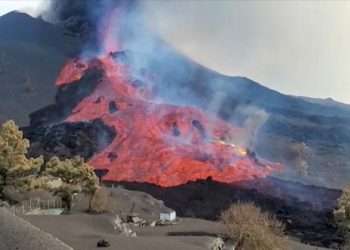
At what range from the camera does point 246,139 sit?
16688cm

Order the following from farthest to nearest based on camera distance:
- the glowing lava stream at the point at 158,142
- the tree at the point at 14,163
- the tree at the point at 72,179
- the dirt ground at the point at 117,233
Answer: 1. the glowing lava stream at the point at 158,142
2. the tree at the point at 72,179
3. the tree at the point at 14,163
4. the dirt ground at the point at 117,233

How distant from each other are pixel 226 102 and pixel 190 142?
46.9m

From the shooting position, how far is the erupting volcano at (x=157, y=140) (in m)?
131

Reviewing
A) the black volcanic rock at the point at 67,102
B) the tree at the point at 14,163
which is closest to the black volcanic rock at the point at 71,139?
the black volcanic rock at the point at 67,102

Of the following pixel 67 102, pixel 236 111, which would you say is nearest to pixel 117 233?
pixel 67 102

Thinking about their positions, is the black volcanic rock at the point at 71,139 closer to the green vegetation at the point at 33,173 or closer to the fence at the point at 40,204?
the fence at the point at 40,204

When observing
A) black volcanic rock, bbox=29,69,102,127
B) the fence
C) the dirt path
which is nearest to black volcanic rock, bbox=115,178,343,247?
the fence

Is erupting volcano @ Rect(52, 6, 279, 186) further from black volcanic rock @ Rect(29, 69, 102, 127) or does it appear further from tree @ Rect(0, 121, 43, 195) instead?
tree @ Rect(0, 121, 43, 195)

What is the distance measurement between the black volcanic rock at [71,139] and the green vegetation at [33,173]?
5997 cm

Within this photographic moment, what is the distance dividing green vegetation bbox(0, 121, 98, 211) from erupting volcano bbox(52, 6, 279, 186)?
5139 cm

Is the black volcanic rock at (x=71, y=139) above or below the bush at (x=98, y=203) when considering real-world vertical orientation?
above

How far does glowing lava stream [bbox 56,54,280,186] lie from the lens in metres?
131

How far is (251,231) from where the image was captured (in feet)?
183

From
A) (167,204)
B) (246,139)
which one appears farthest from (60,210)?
(246,139)
